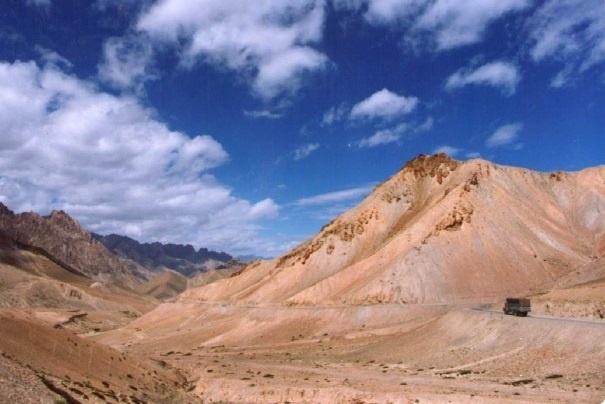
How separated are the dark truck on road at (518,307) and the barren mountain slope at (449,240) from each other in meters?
19.3

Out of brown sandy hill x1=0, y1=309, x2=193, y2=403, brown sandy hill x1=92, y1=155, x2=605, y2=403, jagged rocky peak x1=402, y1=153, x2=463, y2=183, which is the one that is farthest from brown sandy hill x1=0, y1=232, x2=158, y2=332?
brown sandy hill x1=0, y1=309, x2=193, y2=403

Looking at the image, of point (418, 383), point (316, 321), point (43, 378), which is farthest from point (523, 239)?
point (43, 378)

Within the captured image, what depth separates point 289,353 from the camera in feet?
178

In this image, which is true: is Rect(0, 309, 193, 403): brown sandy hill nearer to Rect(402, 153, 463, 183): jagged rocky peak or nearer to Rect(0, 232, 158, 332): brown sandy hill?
Rect(402, 153, 463, 183): jagged rocky peak

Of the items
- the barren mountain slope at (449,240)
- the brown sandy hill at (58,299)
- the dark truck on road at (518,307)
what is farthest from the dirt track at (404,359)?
the brown sandy hill at (58,299)

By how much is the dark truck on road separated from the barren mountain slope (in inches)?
761

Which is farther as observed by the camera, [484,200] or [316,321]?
[484,200]

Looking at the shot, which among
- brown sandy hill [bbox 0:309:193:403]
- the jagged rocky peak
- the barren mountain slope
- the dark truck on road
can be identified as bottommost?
brown sandy hill [bbox 0:309:193:403]

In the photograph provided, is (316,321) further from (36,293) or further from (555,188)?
(36,293)

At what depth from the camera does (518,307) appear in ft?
148

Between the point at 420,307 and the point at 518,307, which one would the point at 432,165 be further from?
the point at 518,307

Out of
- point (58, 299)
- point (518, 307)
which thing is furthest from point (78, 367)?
point (58, 299)

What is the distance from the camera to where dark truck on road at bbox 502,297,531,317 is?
4506 centimetres

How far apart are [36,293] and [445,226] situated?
125 meters
